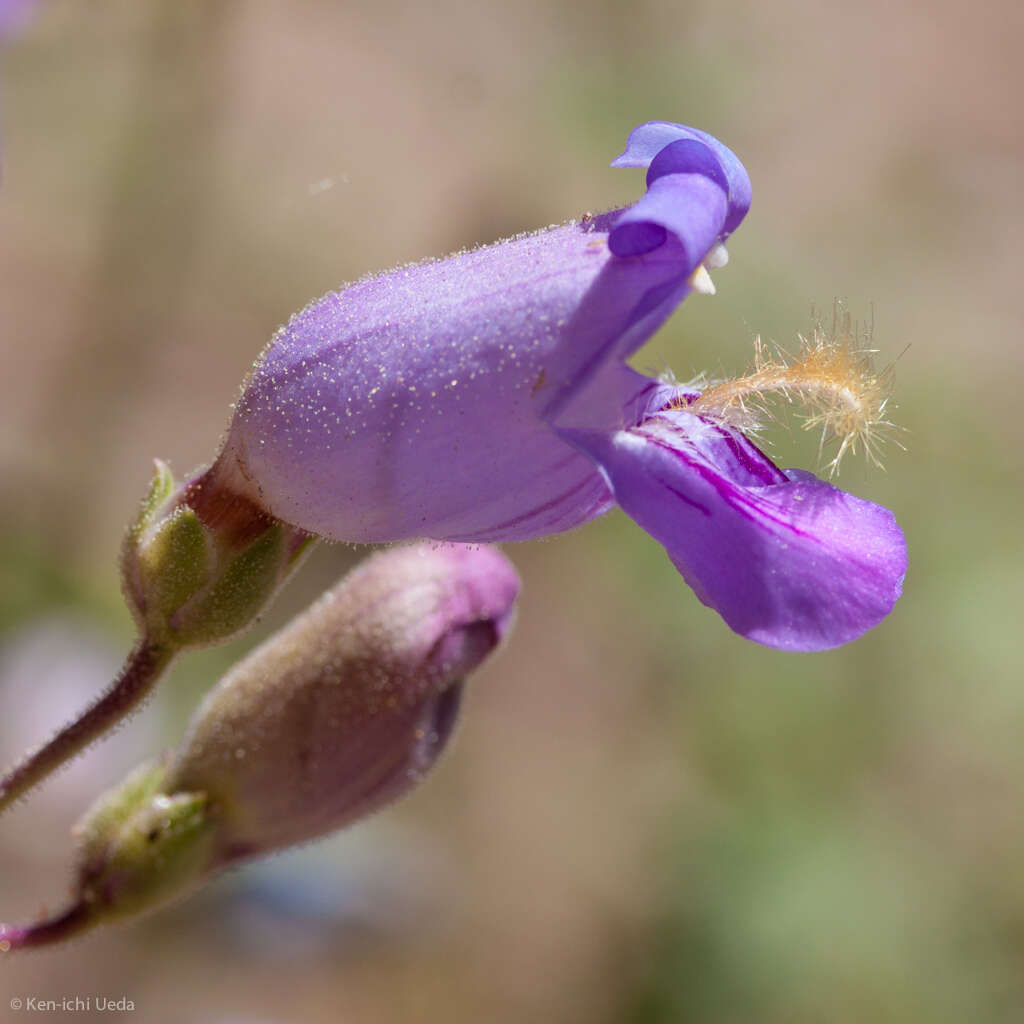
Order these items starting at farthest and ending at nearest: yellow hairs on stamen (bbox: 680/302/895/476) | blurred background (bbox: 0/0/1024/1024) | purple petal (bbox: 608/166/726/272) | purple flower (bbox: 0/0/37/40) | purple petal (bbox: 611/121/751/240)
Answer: blurred background (bbox: 0/0/1024/1024)
purple flower (bbox: 0/0/37/40)
yellow hairs on stamen (bbox: 680/302/895/476)
purple petal (bbox: 611/121/751/240)
purple petal (bbox: 608/166/726/272)

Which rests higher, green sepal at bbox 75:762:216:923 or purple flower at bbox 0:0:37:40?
purple flower at bbox 0:0:37:40

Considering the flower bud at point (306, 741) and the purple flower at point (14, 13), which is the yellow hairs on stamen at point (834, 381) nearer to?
the flower bud at point (306, 741)

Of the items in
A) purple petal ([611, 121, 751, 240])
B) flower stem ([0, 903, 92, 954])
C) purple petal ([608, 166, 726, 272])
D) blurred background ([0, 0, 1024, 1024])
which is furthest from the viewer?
blurred background ([0, 0, 1024, 1024])

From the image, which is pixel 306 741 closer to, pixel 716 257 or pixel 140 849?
pixel 140 849

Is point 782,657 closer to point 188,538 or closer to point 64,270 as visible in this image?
point 188,538

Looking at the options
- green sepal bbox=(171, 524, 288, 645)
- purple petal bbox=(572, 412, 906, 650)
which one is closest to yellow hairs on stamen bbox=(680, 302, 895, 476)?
purple petal bbox=(572, 412, 906, 650)

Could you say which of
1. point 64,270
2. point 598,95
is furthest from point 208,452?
point 598,95

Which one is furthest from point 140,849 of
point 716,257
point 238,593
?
point 716,257

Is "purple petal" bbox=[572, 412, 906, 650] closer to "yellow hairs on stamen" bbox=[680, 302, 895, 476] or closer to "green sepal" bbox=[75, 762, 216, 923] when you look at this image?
"yellow hairs on stamen" bbox=[680, 302, 895, 476]
